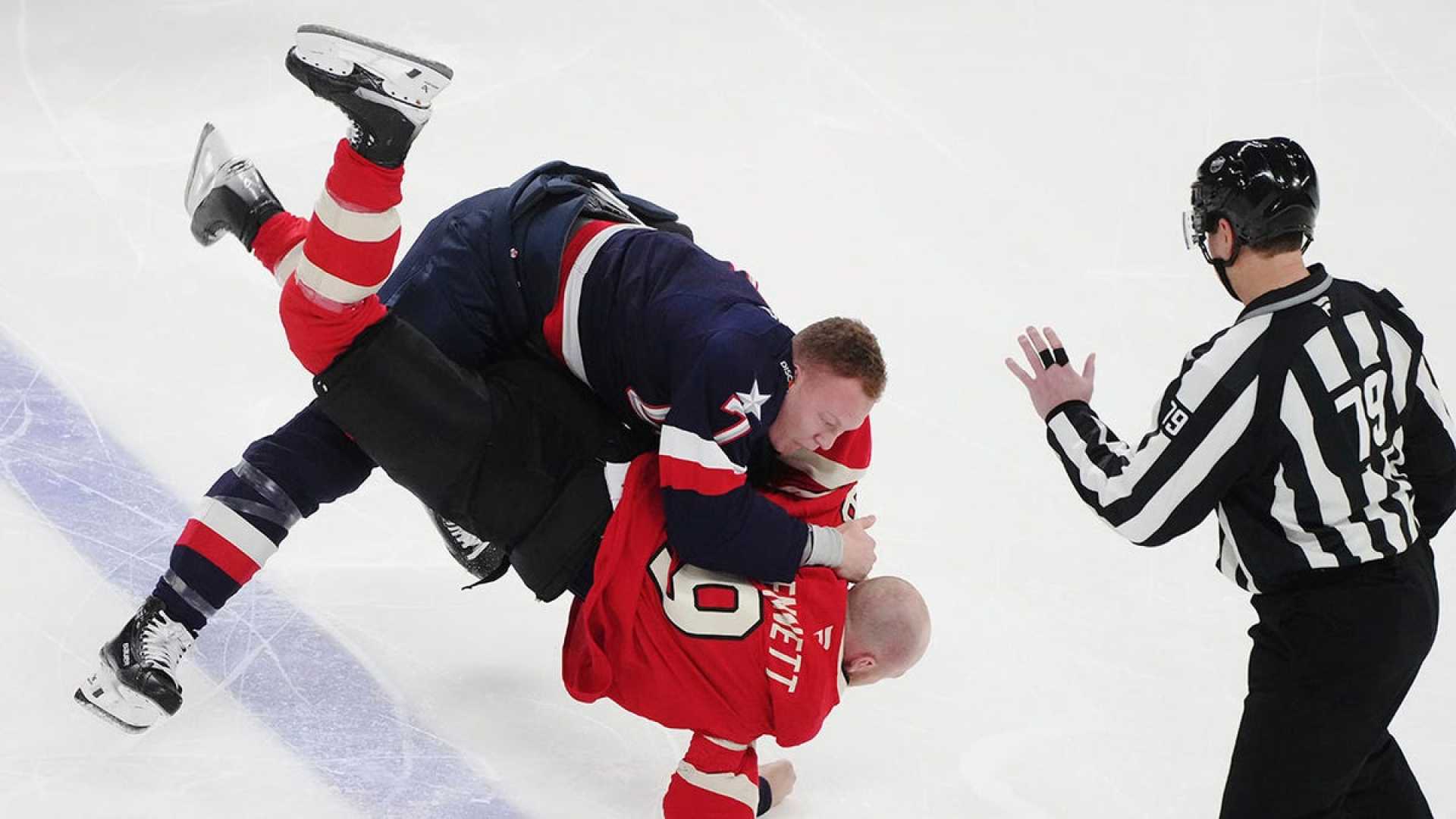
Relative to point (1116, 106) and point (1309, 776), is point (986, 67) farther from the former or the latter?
point (1309, 776)

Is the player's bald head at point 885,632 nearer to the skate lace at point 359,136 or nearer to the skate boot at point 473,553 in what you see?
the skate boot at point 473,553

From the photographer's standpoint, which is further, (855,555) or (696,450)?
(855,555)

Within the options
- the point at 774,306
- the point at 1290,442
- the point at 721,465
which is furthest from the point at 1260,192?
the point at 774,306

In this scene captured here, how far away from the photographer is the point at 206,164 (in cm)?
328

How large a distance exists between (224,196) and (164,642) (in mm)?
870

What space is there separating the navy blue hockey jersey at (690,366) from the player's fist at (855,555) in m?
0.13

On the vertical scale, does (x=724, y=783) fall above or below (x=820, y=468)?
below

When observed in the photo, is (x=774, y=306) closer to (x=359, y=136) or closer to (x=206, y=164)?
(x=206, y=164)

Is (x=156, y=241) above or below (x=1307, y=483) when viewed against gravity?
below

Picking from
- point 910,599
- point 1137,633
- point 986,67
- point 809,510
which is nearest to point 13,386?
point 809,510

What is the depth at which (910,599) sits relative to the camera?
9.59ft

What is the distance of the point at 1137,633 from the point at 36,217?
3093mm

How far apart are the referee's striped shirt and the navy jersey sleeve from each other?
1.86 ft

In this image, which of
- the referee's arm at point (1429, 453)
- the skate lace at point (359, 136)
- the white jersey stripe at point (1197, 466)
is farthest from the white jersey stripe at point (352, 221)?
the referee's arm at point (1429, 453)
